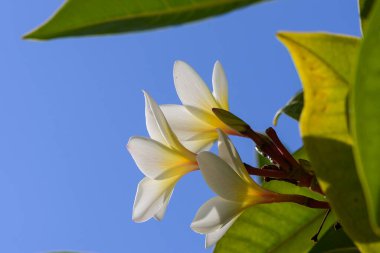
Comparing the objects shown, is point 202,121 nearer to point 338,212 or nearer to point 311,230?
point 311,230

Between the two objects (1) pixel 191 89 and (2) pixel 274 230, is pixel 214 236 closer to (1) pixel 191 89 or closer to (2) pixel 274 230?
(2) pixel 274 230

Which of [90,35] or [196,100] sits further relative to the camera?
[196,100]

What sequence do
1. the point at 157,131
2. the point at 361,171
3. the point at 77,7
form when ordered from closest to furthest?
the point at 361,171
the point at 77,7
the point at 157,131

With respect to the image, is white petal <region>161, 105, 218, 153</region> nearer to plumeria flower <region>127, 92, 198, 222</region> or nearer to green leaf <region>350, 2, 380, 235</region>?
plumeria flower <region>127, 92, 198, 222</region>

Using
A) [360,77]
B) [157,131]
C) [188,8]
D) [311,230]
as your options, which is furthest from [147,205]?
[360,77]

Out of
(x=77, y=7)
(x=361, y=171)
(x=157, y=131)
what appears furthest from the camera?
(x=157, y=131)

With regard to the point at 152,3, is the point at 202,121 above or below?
below
